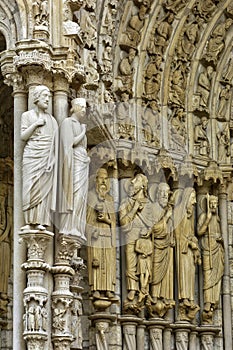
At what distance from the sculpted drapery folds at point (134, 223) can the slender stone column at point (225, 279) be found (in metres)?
1.38

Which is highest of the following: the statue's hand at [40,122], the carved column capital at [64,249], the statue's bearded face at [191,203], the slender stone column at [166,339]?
the statue's hand at [40,122]

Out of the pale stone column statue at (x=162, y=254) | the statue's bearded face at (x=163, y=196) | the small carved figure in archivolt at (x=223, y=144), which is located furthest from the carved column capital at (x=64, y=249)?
the small carved figure in archivolt at (x=223, y=144)

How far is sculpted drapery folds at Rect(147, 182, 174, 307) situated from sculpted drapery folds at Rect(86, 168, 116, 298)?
650 millimetres

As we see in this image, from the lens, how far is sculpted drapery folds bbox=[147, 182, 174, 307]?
16.3 m

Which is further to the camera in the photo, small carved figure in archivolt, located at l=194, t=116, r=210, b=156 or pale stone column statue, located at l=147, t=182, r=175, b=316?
small carved figure in archivolt, located at l=194, t=116, r=210, b=156

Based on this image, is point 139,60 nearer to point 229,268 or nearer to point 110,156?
point 110,156

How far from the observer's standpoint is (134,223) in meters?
16.2

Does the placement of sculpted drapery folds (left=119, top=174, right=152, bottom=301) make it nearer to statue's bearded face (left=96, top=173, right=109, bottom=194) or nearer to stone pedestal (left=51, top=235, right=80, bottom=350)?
statue's bearded face (left=96, top=173, right=109, bottom=194)

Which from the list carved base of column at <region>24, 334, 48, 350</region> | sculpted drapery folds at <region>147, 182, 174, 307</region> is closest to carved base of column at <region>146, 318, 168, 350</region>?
sculpted drapery folds at <region>147, 182, 174, 307</region>

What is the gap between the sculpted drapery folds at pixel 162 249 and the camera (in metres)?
16.3

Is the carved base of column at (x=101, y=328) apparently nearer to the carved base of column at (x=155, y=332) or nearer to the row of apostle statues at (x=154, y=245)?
the row of apostle statues at (x=154, y=245)

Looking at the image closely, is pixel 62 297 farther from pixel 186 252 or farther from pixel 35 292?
pixel 186 252

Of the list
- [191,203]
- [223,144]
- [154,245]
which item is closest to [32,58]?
[154,245]

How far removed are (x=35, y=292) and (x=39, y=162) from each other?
1.38 m
